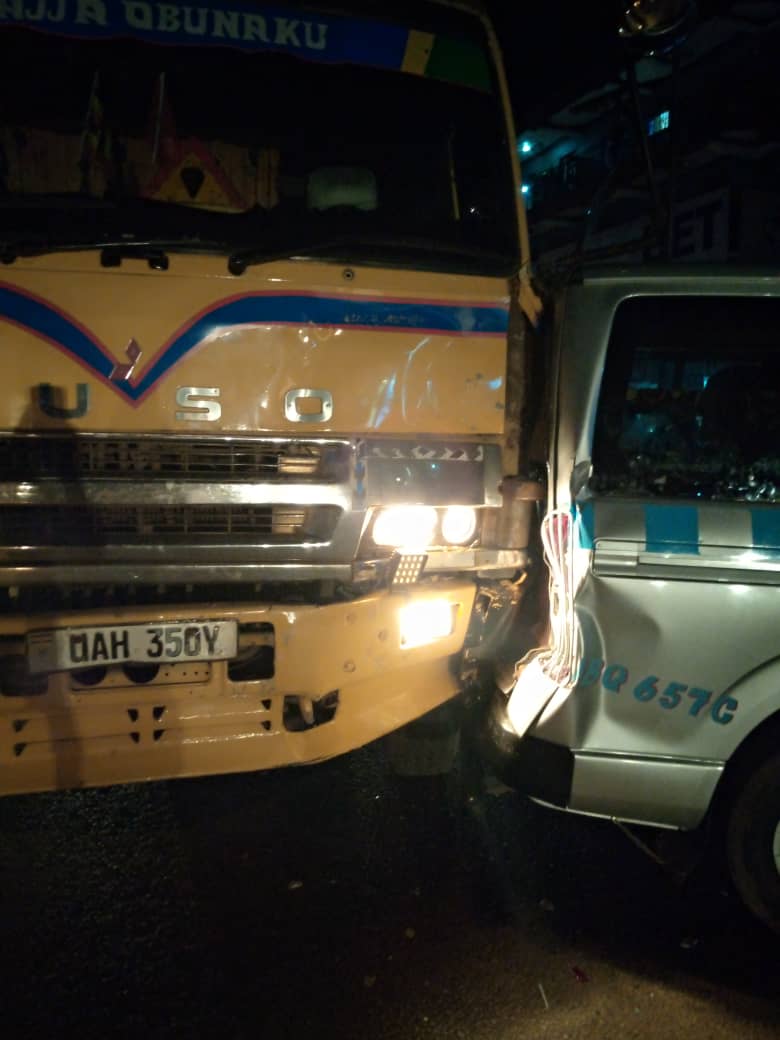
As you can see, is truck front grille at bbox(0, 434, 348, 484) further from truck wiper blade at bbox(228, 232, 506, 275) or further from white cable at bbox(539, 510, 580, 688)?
white cable at bbox(539, 510, 580, 688)

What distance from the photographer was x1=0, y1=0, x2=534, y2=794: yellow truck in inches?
108

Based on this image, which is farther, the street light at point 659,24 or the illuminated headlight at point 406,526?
the illuminated headlight at point 406,526

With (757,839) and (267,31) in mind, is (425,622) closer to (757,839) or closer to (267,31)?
(757,839)

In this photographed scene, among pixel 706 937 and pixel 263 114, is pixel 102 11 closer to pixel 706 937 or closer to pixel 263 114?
pixel 263 114

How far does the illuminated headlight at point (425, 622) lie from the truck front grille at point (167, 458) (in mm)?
596

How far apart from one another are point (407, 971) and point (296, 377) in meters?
2.04

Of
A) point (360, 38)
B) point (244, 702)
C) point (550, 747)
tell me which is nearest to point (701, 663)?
point (550, 747)

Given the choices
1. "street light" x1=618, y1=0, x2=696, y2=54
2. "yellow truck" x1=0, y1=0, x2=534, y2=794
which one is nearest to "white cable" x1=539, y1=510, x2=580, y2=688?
"yellow truck" x1=0, y1=0, x2=534, y2=794

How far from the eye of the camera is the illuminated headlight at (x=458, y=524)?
3.01 meters

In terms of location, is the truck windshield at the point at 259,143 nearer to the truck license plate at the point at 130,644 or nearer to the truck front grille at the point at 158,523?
the truck front grille at the point at 158,523

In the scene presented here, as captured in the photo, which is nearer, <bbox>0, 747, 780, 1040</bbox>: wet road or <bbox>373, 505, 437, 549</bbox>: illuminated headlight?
<bbox>0, 747, 780, 1040</bbox>: wet road

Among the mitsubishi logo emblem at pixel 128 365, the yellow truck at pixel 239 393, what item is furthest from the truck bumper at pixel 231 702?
the mitsubishi logo emblem at pixel 128 365

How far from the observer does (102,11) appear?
2973 mm

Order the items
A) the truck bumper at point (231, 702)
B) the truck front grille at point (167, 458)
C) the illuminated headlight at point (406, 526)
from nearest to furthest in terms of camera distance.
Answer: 1. the truck front grille at point (167, 458)
2. the truck bumper at point (231, 702)
3. the illuminated headlight at point (406, 526)
